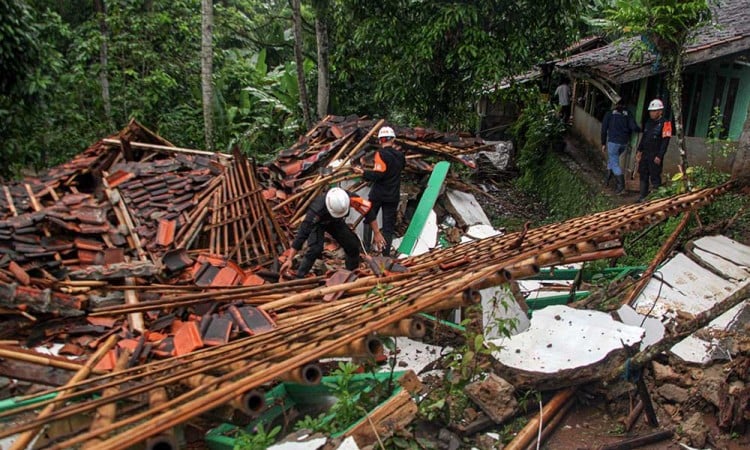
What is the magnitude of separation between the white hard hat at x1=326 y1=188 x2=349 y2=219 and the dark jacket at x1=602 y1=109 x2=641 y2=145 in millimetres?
6547

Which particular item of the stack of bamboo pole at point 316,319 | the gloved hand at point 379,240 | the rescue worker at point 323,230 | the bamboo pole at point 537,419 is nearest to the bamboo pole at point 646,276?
the stack of bamboo pole at point 316,319

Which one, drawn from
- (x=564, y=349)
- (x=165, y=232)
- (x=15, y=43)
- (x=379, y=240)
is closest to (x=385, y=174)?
(x=379, y=240)

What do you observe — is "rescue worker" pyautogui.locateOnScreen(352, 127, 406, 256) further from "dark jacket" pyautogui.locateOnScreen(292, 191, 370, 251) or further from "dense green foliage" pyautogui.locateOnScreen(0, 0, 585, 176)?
"dense green foliage" pyautogui.locateOnScreen(0, 0, 585, 176)

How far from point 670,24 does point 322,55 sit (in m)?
6.92

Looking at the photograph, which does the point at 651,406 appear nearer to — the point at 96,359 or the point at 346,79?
the point at 96,359

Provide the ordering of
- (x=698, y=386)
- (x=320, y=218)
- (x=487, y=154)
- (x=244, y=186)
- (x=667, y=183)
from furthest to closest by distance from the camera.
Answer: (x=487, y=154), (x=667, y=183), (x=244, y=186), (x=320, y=218), (x=698, y=386)

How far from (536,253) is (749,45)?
685cm

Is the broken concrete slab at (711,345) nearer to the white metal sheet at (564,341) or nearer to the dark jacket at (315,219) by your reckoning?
the white metal sheet at (564,341)

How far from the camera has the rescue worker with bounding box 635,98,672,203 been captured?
9.20m

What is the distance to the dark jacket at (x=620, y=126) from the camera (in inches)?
408

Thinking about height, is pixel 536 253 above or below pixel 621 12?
below

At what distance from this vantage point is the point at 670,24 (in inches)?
314

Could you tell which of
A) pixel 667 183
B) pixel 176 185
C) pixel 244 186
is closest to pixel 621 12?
pixel 667 183

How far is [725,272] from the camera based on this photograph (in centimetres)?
671
